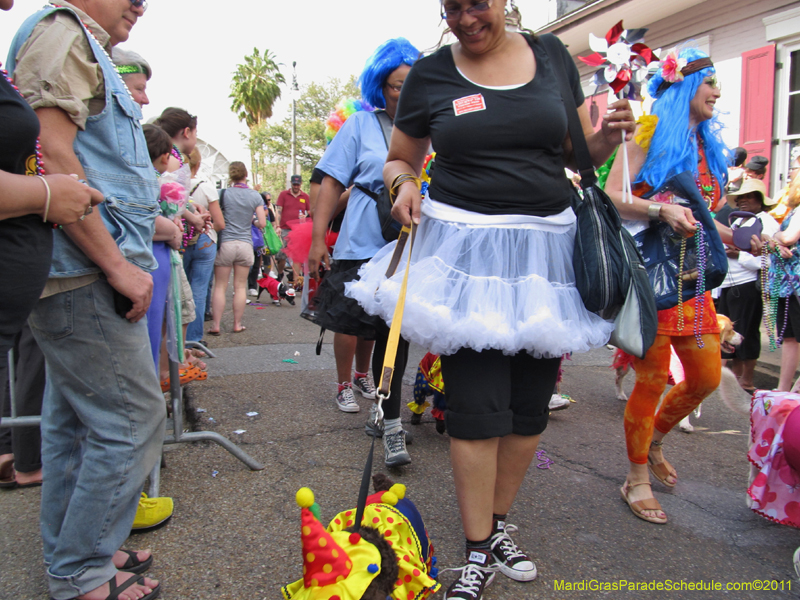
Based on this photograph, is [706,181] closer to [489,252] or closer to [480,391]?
[489,252]

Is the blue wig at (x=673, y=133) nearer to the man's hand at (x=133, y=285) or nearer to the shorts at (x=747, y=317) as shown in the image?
the man's hand at (x=133, y=285)

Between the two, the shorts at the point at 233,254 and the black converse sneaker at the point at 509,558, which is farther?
the shorts at the point at 233,254

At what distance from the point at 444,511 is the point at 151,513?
1173mm

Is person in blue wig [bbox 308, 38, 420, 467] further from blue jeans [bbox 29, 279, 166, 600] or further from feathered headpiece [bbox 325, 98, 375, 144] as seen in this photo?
blue jeans [bbox 29, 279, 166, 600]

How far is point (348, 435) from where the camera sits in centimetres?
329

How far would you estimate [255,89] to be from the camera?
4484 cm

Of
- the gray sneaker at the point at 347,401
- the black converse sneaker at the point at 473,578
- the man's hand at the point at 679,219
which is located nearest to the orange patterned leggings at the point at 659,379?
the man's hand at the point at 679,219

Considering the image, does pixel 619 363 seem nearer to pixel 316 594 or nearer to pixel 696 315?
pixel 696 315

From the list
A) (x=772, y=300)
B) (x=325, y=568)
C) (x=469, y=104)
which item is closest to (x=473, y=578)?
(x=325, y=568)

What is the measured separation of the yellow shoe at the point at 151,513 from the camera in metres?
2.19

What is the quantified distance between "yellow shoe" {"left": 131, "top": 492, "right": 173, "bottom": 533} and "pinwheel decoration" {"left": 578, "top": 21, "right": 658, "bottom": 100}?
233 cm

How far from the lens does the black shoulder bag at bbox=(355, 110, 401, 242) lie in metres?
2.78

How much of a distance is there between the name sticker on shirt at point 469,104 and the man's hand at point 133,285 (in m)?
1.10

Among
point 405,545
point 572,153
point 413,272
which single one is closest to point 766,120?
point 572,153
